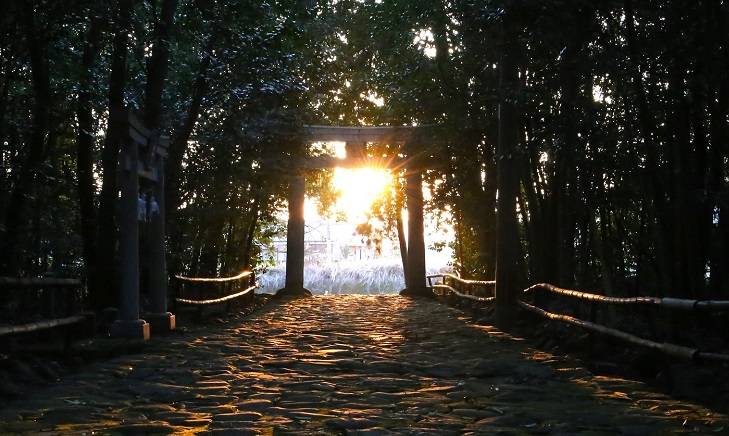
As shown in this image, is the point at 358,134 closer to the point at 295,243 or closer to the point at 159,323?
the point at 295,243

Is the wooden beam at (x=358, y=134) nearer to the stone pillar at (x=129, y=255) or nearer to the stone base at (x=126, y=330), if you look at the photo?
the stone pillar at (x=129, y=255)

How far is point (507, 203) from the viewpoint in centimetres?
1037

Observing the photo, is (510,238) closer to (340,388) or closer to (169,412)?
(340,388)

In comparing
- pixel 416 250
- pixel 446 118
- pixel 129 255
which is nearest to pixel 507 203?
pixel 446 118

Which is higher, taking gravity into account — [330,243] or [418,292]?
[330,243]

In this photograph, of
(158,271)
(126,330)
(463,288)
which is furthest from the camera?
(463,288)

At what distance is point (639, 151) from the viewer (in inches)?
336

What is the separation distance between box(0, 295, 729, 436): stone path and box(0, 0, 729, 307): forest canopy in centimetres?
204

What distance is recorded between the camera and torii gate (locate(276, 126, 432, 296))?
1883 cm

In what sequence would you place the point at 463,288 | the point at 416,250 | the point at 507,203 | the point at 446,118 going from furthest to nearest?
the point at 416,250, the point at 463,288, the point at 446,118, the point at 507,203

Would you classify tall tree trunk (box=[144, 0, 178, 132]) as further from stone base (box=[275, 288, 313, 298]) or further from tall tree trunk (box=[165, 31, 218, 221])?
stone base (box=[275, 288, 313, 298])

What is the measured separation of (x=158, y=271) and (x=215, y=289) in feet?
17.5

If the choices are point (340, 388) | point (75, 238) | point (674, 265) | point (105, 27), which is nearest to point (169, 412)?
point (340, 388)

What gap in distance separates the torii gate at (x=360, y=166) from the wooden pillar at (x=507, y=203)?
771 centimetres
